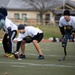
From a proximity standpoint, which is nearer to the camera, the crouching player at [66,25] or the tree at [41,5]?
the crouching player at [66,25]

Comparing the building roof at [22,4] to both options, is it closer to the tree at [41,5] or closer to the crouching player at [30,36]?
the tree at [41,5]

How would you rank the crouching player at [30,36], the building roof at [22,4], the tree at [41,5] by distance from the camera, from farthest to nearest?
the building roof at [22,4], the tree at [41,5], the crouching player at [30,36]

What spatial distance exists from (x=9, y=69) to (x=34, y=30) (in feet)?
9.41

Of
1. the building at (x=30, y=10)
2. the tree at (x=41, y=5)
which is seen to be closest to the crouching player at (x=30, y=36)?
the tree at (x=41, y=5)

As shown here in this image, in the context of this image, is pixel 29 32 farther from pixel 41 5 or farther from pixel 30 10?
pixel 30 10

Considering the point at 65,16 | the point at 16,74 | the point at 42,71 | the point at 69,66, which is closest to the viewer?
the point at 16,74

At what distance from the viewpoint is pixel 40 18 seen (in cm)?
6384

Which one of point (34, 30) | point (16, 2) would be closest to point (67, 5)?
point (16, 2)

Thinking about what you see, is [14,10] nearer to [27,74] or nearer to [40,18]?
[40,18]

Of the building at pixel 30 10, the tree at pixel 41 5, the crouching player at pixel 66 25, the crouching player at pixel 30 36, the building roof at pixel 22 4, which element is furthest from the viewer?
the building roof at pixel 22 4

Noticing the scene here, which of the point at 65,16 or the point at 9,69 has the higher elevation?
the point at 65,16

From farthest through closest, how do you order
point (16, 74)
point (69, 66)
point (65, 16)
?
1. point (65, 16)
2. point (69, 66)
3. point (16, 74)

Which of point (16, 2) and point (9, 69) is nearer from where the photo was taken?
point (9, 69)

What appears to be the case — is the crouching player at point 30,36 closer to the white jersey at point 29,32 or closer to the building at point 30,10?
the white jersey at point 29,32
